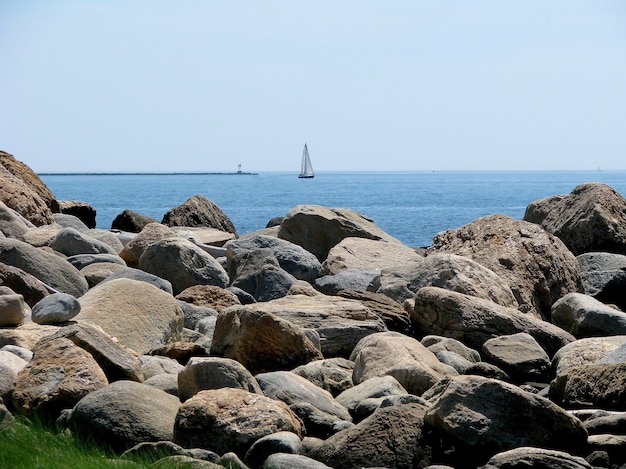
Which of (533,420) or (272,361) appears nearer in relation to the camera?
(533,420)

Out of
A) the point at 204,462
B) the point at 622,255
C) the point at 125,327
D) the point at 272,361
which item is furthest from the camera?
the point at 622,255

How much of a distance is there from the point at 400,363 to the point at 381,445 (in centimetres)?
218

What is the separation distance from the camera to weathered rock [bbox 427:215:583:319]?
1396cm

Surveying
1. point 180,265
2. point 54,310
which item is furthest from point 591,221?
point 54,310

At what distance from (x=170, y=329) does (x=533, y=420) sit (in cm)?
429

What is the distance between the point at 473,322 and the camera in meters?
11.4

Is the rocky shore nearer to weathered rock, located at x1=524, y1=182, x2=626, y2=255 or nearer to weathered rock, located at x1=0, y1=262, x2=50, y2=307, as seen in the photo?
weathered rock, located at x1=0, y1=262, x2=50, y2=307

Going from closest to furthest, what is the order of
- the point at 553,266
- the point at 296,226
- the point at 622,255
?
the point at 553,266 → the point at 622,255 → the point at 296,226

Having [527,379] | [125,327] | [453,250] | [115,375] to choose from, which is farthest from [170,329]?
[453,250]

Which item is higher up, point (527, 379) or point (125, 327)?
point (125, 327)

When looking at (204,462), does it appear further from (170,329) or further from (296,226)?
(296,226)

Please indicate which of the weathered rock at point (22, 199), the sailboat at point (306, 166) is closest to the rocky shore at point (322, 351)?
the weathered rock at point (22, 199)

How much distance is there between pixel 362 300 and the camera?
12.1 metres

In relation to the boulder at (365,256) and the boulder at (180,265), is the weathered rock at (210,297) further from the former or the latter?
the boulder at (365,256)
